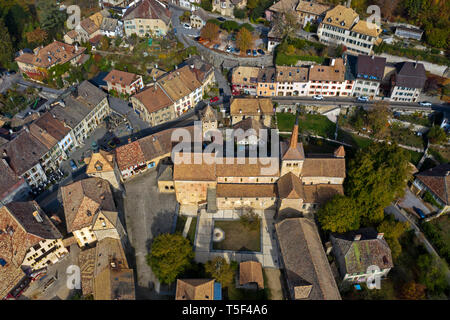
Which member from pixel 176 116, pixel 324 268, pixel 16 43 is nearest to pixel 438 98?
pixel 324 268

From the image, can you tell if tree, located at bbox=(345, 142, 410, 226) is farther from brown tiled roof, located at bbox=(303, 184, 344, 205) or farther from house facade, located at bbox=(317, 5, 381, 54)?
house facade, located at bbox=(317, 5, 381, 54)

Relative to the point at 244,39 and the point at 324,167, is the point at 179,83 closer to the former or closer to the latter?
the point at 244,39

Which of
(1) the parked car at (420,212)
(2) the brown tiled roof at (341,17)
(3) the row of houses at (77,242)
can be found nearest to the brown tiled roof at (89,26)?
(3) the row of houses at (77,242)

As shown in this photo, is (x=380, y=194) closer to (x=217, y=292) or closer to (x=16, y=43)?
(x=217, y=292)

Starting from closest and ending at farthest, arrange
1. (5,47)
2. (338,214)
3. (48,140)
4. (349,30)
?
(338,214) → (48,140) → (349,30) → (5,47)

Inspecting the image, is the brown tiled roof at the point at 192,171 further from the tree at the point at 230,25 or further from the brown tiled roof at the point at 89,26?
the brown tiled roof at the point at 89,26

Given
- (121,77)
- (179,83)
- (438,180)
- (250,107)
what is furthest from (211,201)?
(121,77)
